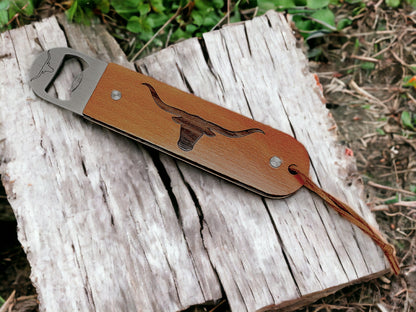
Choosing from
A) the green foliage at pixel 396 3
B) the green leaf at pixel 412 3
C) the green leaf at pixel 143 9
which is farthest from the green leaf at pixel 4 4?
the green leaf at pixel 412 3

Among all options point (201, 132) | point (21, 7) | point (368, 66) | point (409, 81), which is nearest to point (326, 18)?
point (368, 66)

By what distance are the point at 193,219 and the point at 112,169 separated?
0.34 metres

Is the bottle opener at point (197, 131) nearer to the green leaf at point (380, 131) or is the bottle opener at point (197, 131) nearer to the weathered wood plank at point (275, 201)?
the weathered wood plank at point (275, 201)

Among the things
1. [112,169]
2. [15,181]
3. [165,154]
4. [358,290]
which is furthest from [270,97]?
[15,181]

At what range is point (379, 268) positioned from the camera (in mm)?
1271

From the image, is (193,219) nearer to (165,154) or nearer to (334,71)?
(165,154)

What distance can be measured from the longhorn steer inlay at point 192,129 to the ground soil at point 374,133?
493 mm

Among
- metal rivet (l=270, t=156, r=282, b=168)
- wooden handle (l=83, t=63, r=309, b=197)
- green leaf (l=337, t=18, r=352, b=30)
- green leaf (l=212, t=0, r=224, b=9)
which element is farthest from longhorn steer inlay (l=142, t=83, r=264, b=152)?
green leaf (l=337, t=18, r=352, b=30)

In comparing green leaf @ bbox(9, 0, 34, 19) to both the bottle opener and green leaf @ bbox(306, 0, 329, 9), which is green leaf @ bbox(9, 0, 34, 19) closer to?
the bottle opener

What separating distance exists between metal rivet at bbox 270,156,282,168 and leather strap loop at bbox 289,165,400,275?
43mm

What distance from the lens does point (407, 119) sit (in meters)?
1.79

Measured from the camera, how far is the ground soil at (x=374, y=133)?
1501 millimetres

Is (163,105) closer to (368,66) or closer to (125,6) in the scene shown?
(125,6)

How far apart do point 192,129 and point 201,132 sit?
0.11 ft
